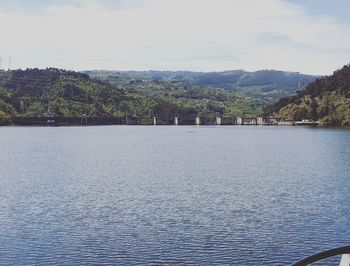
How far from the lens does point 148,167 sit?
273 ft

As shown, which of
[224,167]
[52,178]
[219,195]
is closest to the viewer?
[219,195]

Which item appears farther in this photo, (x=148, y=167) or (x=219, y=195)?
(x=148, y=167)

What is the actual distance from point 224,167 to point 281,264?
55711 mm

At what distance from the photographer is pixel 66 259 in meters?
28.0

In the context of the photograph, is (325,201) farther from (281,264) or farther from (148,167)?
(148,167)

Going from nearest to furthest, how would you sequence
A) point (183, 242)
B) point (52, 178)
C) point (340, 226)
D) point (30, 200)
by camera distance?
point (183, 242)
point (340, 226)
point (30, 200)
point (52, 178)

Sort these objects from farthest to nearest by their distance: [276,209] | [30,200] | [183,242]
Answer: [30,200] → [276,209] → [183,242]

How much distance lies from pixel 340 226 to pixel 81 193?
25.1 meters

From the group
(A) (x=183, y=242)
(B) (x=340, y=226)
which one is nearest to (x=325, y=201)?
(B) (x=340, y=226)

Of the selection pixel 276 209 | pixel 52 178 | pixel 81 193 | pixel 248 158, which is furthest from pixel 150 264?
pixel 248 158

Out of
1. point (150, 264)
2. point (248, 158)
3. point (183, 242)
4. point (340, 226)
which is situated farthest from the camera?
point (248, 158)

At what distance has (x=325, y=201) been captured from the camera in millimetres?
47719

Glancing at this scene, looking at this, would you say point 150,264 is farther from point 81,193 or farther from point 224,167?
point 224,167

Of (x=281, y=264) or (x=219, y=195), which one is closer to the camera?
(x=281, y=264)
